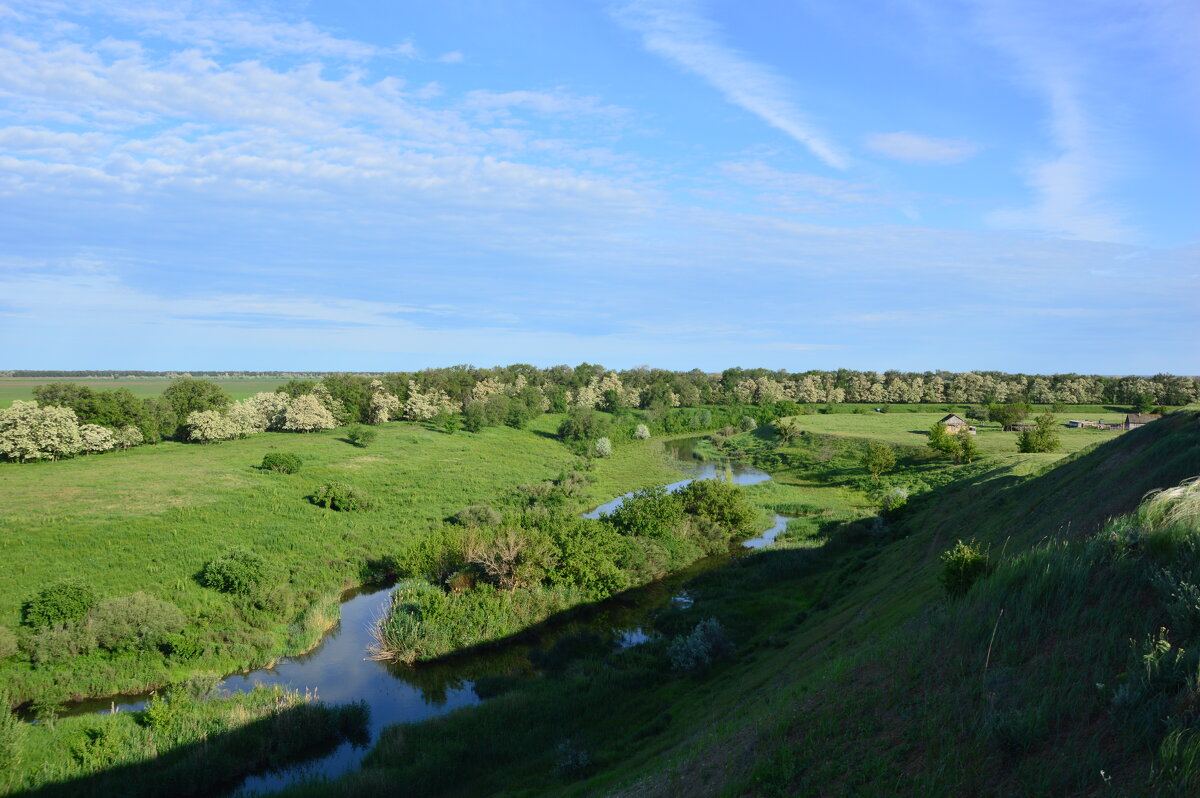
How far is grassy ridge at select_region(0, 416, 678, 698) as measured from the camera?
1018 inches

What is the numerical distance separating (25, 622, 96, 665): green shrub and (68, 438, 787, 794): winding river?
9.34 feet

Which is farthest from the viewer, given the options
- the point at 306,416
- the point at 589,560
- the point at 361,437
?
the point at 306,416

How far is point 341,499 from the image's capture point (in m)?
46.9

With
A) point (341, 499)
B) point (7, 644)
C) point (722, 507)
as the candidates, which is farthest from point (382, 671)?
point (722, 507)

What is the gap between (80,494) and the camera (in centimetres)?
4138

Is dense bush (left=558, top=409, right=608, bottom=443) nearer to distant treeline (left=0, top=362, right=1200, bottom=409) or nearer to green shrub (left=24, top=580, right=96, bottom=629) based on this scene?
distant treeline (left=0, top=362, right=1200, bottom=409)

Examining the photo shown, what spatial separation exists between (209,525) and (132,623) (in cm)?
1490

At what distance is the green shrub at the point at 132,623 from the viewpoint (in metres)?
24.3

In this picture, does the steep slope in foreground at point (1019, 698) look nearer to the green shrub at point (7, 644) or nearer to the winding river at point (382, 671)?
the winding river at point (382, 671)

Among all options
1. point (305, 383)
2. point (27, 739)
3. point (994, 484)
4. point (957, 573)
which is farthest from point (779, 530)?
point (305, 383)

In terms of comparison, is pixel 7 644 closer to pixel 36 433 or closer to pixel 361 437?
pixel 36 433

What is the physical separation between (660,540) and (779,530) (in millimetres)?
13322

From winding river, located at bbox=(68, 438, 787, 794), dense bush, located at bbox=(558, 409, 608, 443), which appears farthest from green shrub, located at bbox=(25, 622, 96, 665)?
dense bush, located at bbox=(558, 409, 608, 443)

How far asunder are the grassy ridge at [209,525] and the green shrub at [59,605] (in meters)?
0.78
